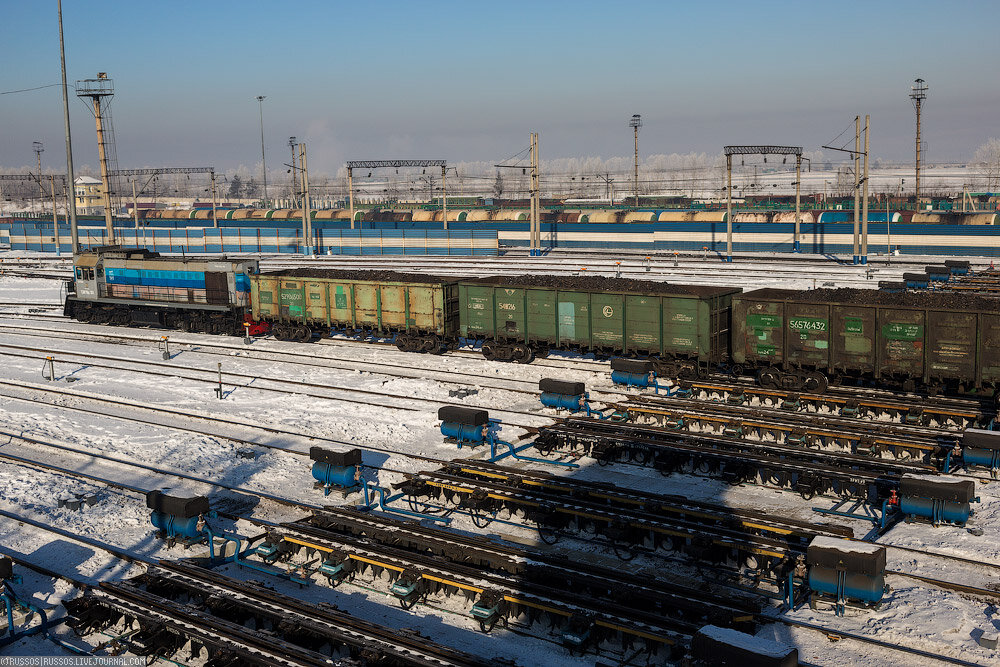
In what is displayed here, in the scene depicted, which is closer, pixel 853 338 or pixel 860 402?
pixel 860 402

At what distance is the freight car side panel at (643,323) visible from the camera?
29078mm

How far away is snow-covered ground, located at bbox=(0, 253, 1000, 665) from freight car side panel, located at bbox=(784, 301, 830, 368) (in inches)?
263

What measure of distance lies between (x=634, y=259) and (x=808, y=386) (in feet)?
Result: 147

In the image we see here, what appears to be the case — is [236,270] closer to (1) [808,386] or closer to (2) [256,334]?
(2) [256,334]

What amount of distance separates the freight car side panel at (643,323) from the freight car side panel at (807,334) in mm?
4233

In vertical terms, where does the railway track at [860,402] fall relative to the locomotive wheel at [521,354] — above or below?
below

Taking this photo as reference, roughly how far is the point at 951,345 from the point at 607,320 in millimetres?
11025

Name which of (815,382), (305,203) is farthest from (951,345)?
(305,203)

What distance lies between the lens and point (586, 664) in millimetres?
12578

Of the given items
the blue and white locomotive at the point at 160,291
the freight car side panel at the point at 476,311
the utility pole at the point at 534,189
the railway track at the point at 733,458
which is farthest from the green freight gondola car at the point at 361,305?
the utility pole at the point at 534,189

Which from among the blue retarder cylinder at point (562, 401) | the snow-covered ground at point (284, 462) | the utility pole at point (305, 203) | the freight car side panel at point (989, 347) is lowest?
the snow-covered ground at point (284, 462)

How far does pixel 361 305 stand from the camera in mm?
36594

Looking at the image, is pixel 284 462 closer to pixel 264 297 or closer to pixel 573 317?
pixel 573 317

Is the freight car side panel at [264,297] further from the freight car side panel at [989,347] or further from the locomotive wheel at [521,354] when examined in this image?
the freight car side panel at [989,347]
